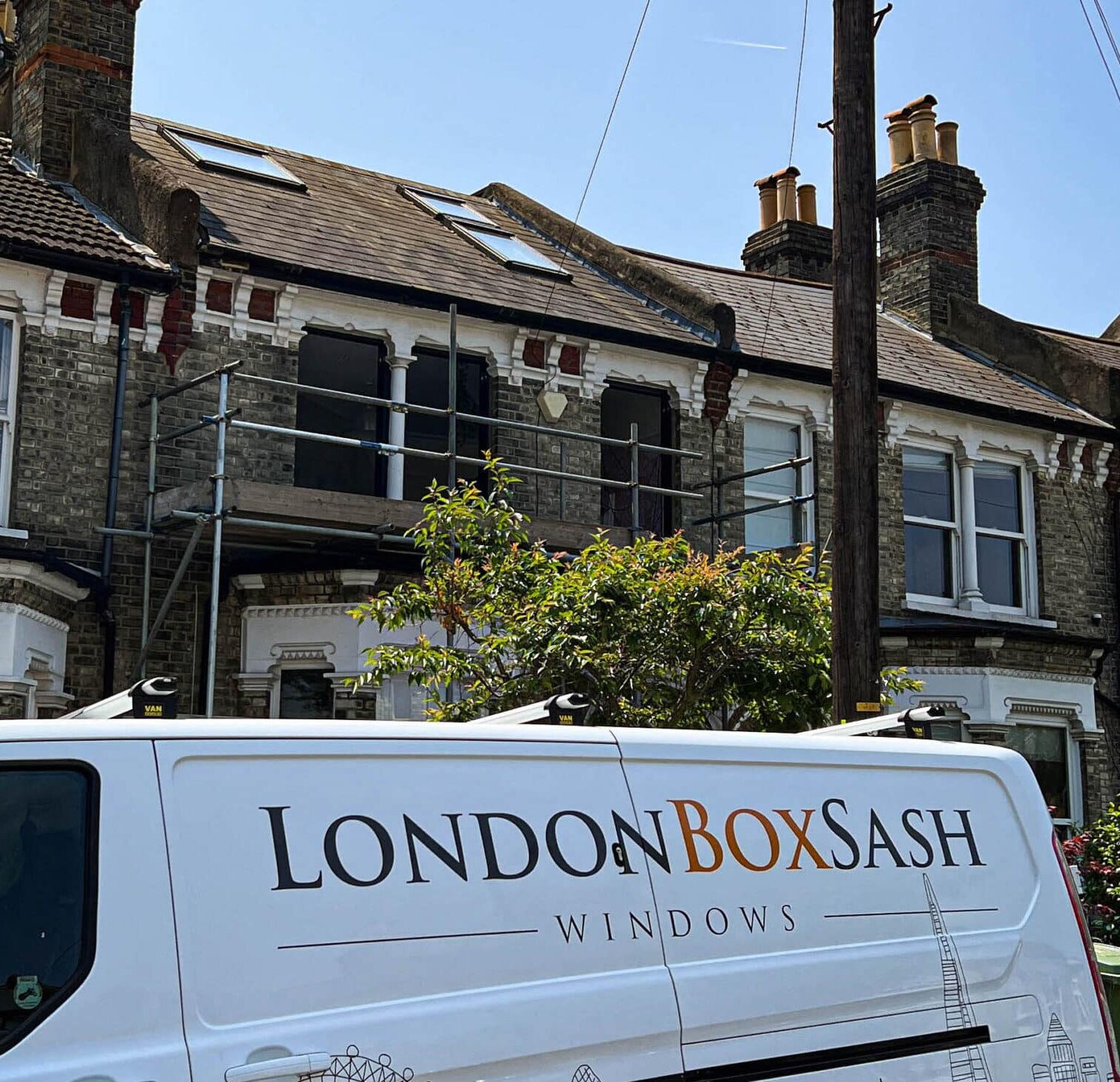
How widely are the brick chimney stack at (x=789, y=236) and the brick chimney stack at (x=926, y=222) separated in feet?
4.85

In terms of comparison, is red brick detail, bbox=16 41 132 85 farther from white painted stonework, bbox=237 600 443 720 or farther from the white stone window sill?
the white stone window sill

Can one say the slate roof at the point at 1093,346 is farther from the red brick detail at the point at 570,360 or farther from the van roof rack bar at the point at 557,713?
the van roof rack bar at the point at 557,713

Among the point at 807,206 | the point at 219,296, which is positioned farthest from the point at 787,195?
the point at 219,296

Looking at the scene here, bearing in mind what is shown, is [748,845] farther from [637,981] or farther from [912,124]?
[912,124]

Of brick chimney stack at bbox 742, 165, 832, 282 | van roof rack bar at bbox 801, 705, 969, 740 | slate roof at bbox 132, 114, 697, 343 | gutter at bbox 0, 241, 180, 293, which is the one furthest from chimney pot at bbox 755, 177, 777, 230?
van roof rack bar at bbox 801, 705, 969, 740

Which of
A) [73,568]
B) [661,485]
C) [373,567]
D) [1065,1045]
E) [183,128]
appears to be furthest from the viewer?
[183,128]

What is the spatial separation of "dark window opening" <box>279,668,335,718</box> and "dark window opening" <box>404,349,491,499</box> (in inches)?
103

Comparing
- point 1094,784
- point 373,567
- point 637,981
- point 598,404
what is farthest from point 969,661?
point 637,981

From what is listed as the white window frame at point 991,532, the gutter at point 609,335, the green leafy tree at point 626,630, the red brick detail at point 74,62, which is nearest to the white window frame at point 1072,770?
the white window frame at point 991,532

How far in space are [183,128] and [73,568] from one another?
7.70 m

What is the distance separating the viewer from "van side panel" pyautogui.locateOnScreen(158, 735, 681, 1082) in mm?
3707

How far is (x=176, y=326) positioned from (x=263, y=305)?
932 mm

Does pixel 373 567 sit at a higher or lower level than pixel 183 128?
lower

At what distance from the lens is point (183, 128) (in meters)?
18.0
